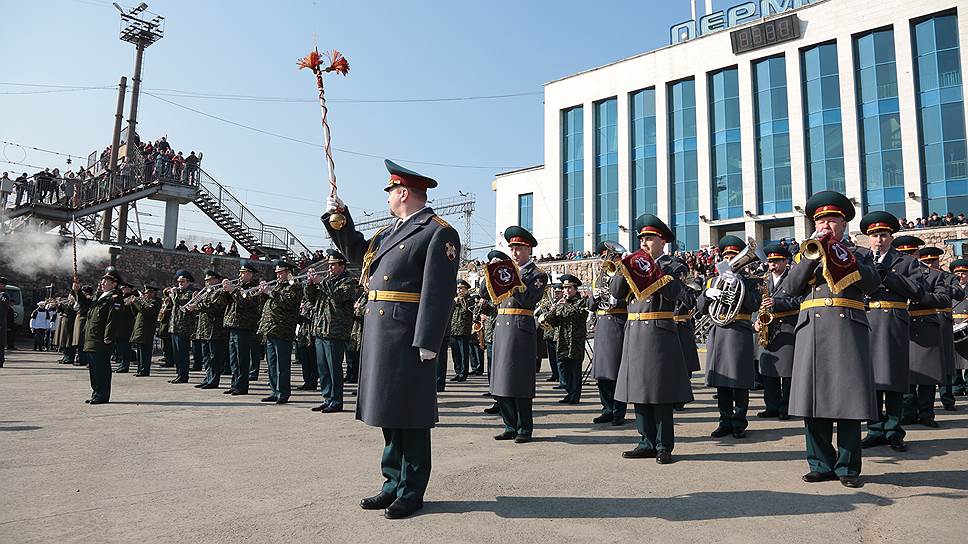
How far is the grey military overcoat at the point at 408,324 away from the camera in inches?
164

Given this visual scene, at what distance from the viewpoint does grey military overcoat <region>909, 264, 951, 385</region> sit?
271 inches

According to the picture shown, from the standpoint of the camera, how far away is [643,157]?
133 feet

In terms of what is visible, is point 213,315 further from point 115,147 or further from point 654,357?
point 115,147

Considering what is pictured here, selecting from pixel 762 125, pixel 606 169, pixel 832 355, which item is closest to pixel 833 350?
pixel 832 355

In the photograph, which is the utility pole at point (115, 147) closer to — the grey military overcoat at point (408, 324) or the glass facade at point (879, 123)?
the grey military overcoat at point (408, 324)

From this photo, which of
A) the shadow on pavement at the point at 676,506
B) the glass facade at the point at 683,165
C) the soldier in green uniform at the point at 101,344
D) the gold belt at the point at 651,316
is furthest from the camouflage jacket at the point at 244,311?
the glass facade at the point at 683,165

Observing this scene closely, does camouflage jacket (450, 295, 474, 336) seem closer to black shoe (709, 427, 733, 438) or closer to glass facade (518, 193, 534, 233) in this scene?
black shoe (709, 427, 733, 438)

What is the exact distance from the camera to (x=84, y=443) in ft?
20.5

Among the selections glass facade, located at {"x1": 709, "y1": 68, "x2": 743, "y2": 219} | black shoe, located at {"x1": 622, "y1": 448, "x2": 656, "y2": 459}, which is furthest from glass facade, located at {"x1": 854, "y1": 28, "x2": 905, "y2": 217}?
black shoe, located at {"x1": 622, "y1": 448, "x2": 656, "y2": 459}

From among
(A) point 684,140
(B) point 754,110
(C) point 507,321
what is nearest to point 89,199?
(C) point 507,321

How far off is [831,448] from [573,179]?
131 feet

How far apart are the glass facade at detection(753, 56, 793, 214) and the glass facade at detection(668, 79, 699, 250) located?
3649mm

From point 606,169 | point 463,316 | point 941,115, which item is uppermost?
point 606,169

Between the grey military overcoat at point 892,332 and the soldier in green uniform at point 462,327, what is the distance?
8916mm
